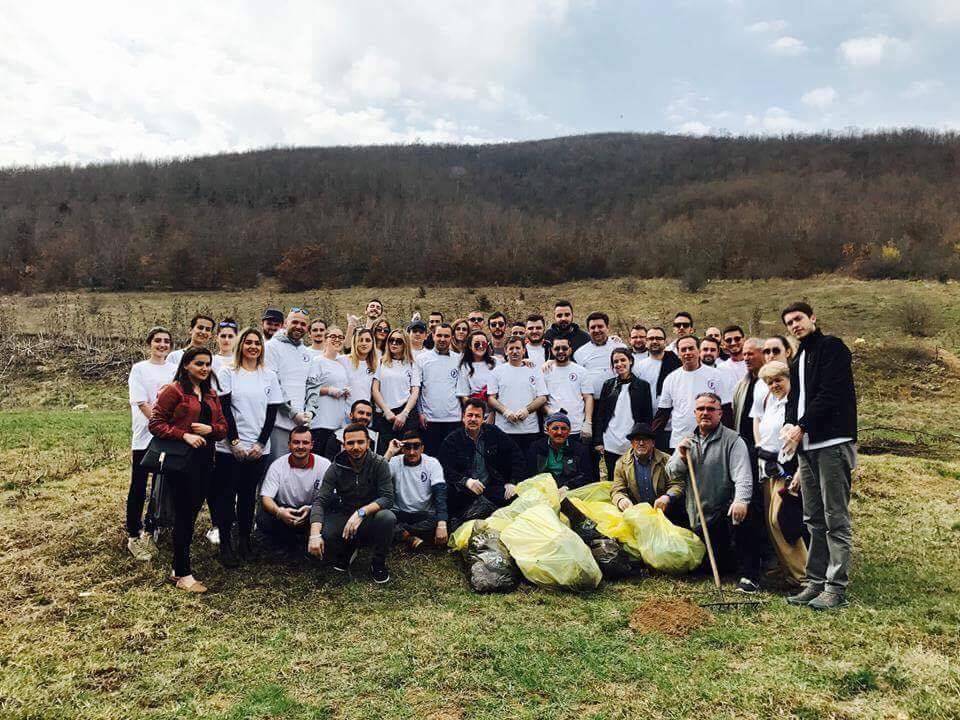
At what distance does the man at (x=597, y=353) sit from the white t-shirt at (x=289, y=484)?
278cm

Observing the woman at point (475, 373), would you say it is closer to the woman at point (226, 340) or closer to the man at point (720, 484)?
the man at point (720, 484)

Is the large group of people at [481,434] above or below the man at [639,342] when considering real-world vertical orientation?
below

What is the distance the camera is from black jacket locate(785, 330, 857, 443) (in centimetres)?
381

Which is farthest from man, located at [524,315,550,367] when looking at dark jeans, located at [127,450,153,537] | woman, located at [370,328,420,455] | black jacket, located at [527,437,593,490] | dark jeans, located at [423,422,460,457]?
dark jeans, located at [127,450,153,537]

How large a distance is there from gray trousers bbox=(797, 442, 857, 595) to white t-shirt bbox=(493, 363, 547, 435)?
246 centimetres

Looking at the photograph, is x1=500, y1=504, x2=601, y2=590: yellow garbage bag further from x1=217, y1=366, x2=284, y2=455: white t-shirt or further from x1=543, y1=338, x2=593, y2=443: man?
x1=217, y1=366, x2=284, y2=455: white t-shirt

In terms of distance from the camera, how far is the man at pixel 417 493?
5.24m

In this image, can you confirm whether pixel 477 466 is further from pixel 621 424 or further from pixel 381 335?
pixel 381 335

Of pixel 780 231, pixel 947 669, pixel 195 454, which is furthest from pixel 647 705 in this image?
pixel 780 231

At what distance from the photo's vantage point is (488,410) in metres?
6.04

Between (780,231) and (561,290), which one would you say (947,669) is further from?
(780,231)

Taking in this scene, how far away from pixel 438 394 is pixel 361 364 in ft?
2.65

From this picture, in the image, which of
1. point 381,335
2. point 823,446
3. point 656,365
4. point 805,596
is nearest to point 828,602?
point 805,596

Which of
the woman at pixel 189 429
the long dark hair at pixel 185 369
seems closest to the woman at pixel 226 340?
the woman at pixel 189 429
